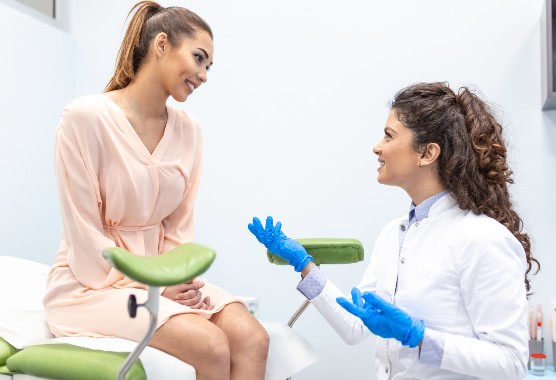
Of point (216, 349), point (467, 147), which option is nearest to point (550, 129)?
point (467, 147)

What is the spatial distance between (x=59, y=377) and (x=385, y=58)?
1.90m

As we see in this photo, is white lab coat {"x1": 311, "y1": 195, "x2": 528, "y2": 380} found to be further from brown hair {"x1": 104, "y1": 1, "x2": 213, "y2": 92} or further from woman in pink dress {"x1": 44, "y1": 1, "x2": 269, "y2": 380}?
brown hair {"x1": 104, "y1": 1, "x2": 213, "y2": 92}

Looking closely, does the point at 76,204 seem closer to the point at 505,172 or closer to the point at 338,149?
the point at 505,172

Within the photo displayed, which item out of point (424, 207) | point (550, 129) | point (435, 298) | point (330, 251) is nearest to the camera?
point (435, 298)

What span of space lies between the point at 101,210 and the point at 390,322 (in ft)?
2.54

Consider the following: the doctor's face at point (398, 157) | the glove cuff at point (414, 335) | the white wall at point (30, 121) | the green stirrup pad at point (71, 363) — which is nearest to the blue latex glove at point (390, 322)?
Answer: the glove cuff at point (414, 335)

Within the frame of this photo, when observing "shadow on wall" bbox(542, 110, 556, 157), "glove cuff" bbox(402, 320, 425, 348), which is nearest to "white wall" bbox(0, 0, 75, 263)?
"glove cuff" bbox(402, 320, 425, 348)

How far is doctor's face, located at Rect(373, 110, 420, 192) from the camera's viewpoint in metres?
1.60

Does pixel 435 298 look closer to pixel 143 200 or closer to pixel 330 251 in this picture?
pixel 330 251

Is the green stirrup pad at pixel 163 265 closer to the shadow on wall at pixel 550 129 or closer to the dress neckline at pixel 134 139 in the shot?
the dress neckline at pixel 134 139

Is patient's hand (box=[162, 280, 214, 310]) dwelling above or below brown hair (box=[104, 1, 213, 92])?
below

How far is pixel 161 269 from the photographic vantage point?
3.42ft

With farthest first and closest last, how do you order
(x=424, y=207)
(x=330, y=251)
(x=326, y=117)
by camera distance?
(x=326, y=117)
(x=330, y=251)
(x=424, y=207)

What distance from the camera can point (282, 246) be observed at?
5.35ft
